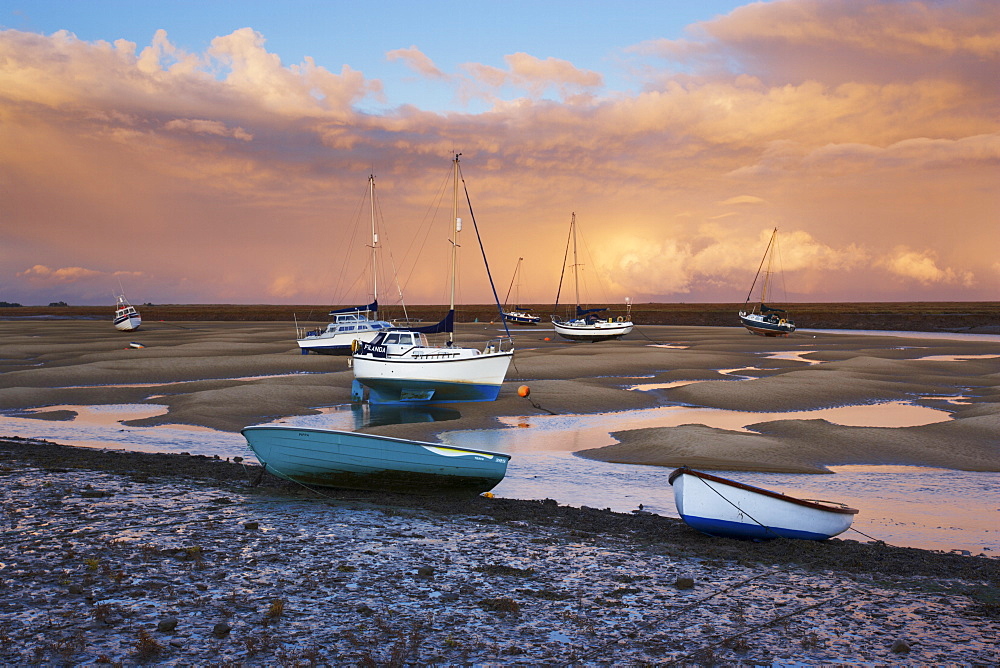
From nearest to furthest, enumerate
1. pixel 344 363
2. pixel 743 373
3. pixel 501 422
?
pixel 501 422
pixel 743 373
pixel 344 363

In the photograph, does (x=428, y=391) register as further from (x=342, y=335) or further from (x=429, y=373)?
(x=342, y=335)

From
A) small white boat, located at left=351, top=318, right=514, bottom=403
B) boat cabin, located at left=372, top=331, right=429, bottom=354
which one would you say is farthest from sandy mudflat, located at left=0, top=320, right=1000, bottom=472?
boat cabin, located at left=372, top=331, right=429, bottom=354

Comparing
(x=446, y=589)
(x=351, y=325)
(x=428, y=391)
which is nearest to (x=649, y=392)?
(x=428, y=391)

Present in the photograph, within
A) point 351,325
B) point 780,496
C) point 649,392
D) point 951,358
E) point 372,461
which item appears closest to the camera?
point 780,496

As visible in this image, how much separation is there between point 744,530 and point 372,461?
253 inches

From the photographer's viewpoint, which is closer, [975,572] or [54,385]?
[975,572]

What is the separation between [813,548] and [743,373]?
29.9m

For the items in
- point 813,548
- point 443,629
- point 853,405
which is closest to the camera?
point 443,629

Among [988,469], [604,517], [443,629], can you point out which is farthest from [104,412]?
[988,469]

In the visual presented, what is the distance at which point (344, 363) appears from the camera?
4475 cm

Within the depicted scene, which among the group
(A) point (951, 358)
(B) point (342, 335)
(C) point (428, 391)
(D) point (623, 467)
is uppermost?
Result: (B) point (342, 335)

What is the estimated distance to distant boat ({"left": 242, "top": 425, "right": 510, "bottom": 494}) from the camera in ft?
44.1

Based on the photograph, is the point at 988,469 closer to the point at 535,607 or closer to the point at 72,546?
the point at 535,607

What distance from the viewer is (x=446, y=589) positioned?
30.7 feet
